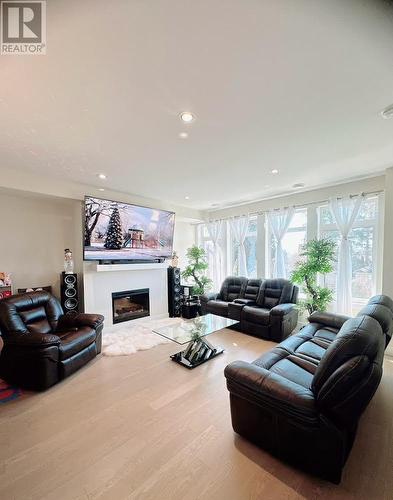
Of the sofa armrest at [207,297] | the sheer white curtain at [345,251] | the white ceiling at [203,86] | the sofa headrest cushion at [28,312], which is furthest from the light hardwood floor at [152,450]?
the white ceiling at [203,86]

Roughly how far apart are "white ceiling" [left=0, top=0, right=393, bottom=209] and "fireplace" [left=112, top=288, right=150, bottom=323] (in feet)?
8.63

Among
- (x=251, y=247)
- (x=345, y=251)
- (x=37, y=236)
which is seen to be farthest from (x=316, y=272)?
(x=37, y=236)

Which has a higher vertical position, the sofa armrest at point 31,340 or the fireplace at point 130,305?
the sofa armrest at point 31,340

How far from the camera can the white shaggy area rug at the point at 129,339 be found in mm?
3258

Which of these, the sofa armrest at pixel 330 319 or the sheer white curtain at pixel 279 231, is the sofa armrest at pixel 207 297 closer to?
the sheer white curtain at pixel 279 231

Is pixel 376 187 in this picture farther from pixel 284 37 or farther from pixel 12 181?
pixel 12 181

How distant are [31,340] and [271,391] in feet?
8.16

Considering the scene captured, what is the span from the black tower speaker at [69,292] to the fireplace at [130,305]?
71 cm

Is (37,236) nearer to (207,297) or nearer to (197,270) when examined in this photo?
(197,270)

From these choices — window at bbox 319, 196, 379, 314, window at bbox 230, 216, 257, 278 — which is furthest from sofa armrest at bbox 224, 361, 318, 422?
window at bbox 230, 216, 257, 278

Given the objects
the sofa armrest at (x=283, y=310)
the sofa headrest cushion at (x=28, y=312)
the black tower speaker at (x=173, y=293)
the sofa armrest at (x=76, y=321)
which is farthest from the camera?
the black tower speaker at (x=173, y=293)

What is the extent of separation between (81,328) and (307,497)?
9.50 ft

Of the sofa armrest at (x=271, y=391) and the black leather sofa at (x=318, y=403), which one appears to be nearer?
the black leather sofa at (x=318, y=403)

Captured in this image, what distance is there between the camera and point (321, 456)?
4.41ft
